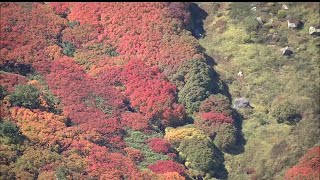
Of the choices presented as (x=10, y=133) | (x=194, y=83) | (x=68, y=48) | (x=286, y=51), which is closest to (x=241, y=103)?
(x=194, y=83)

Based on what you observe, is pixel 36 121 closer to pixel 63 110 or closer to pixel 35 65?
pixel 63 110

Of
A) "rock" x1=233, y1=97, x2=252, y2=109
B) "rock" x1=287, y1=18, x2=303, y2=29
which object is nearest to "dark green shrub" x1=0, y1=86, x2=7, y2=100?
"rock" x1=233, y1=97, x2=252, y2=109

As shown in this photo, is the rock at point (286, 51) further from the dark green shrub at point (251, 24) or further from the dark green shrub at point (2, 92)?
the dark green shrub at point (2, 92)

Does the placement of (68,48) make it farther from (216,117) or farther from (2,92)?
(216,117)

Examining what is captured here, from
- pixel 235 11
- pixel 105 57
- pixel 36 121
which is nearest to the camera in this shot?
pixel 36 121

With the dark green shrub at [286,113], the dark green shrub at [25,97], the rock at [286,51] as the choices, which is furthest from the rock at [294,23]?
the dark green shrub at [25,97]

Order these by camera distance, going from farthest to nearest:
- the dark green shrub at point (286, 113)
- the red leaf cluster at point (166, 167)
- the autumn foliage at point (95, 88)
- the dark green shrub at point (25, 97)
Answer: the dark green shrub at point (286, 113), the dark green shrub at point (25, 97), the red leaf cluster at point (166, 167), the autumn foliage at point (95, 88)

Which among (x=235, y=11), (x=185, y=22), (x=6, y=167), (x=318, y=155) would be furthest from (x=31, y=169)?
(x=235, y=11)
